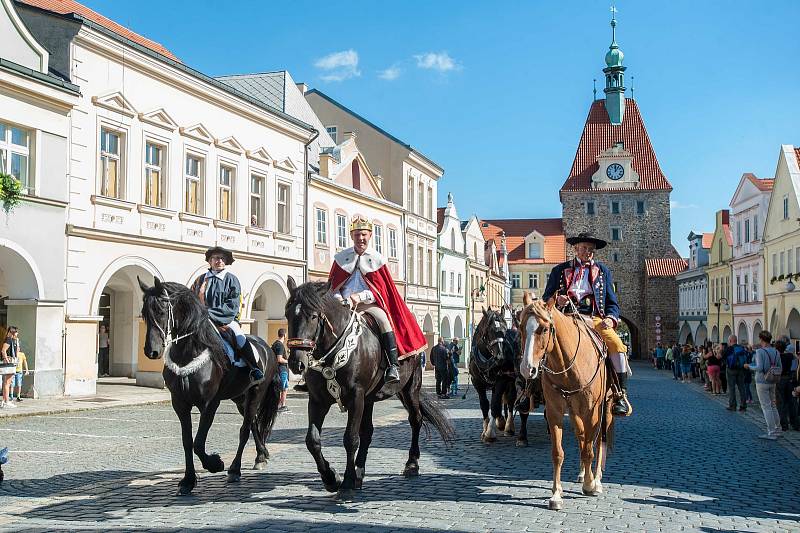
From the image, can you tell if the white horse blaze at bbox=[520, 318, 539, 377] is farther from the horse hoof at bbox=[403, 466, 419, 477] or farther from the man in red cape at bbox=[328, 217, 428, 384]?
the horse hoof at bbox=[403, 466, 419, 477]

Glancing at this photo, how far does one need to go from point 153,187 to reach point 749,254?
116 ft

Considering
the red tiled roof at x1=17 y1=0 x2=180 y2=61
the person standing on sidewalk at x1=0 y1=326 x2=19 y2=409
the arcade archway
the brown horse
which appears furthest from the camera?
the arcade archway

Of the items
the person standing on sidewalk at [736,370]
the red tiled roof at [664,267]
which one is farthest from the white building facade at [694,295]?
the person standing on sidewalk at [736,370]

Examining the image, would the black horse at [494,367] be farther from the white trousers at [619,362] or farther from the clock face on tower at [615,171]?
the clock face on tower at [615,171]

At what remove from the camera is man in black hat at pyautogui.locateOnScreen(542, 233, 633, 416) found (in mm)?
8867

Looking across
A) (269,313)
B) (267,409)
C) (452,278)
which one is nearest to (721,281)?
(452,278)

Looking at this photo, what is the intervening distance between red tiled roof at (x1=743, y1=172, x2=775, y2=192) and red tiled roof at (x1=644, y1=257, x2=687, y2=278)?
27067 millimetres

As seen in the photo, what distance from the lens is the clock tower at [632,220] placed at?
74250 mm

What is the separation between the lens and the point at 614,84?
82500 millimetres

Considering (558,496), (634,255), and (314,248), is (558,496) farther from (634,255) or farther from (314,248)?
(634,255)

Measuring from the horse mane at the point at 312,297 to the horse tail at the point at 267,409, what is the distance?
2.44 meters

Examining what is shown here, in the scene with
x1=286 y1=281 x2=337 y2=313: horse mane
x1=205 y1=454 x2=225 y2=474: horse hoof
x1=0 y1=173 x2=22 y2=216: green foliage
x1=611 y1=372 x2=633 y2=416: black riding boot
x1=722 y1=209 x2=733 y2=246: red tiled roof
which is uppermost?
x1=722 y1=209 x2=733 y2=246: red tiled roof

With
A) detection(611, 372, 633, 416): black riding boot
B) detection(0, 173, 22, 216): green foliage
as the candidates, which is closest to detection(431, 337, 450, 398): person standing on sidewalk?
detection(0, 173, 22, 216): green foliage

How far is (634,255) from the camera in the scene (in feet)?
252
